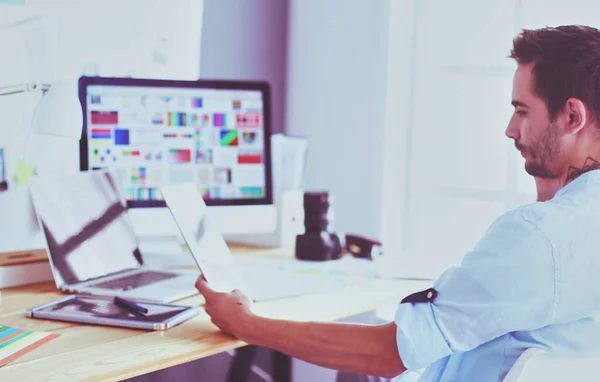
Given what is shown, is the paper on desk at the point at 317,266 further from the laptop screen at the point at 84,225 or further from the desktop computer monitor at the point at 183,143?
the laptop screen at the point at 84,225

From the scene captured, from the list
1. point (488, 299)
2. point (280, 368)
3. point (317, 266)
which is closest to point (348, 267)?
point (317, 266)

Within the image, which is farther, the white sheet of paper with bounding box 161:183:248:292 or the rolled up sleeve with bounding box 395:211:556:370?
the white sheet of paper with bounding box 161:183:248:292

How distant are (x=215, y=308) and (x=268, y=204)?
71cm

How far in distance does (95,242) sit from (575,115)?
1060 millimetres

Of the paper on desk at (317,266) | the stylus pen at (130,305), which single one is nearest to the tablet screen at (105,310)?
the stylus pen at (130,305)

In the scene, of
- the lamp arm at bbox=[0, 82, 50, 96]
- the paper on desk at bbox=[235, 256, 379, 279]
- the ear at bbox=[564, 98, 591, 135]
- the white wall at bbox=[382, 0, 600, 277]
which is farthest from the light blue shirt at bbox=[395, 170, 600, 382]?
the white wall at bbox=[382, 0, 600, 277]

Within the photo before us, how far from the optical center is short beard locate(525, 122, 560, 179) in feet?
3.75

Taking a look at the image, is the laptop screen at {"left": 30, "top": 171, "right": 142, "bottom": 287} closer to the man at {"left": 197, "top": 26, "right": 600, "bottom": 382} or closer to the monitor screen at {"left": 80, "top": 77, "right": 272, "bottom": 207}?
the monitor screen at {"left": 80, "top": 77, "right": 272, "bottom": 207}

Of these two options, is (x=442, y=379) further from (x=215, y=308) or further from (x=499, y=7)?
(x=499, y=7)

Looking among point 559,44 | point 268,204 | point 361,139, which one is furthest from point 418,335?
point 361,139

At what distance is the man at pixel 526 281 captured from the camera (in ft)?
3.16

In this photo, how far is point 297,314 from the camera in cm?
136

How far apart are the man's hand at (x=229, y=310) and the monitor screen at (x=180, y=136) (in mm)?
563

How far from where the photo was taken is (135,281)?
156 centimetres
